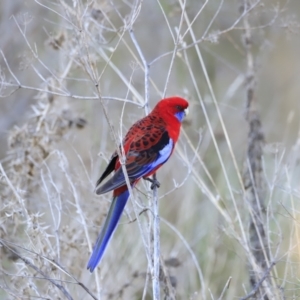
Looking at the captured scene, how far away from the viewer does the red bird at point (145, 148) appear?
295 cm

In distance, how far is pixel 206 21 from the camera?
229 inches

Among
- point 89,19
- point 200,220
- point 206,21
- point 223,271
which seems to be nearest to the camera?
point 89,19

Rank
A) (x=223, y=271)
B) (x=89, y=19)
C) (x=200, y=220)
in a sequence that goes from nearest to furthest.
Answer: (x=89, y=19) → (x=223, y=271) → (x=200, y=220)

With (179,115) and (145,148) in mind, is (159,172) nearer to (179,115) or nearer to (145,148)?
(179,115)

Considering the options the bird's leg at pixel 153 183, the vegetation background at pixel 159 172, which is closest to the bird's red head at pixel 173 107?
Answer: the vegetation background at pixel 159 172

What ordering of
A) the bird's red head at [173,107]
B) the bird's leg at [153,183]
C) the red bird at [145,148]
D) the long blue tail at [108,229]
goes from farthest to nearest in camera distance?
the bird's red head at [173,107] → the bird's leg at [153,183] → the red bird at [145,148] → the long blue tail at [108,229]

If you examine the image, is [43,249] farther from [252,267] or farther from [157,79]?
[157,79]

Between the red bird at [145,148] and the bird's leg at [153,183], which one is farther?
the bird's leg at [153,183]

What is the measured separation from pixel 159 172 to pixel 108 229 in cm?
243

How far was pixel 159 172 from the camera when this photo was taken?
5242 millimetres

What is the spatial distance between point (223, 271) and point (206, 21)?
7.81ft

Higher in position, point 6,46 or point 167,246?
point 6,46

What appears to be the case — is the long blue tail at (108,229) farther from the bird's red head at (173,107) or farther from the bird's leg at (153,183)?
the bird's red head at (173,107)

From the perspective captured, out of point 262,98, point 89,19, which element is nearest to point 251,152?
point 89,19
